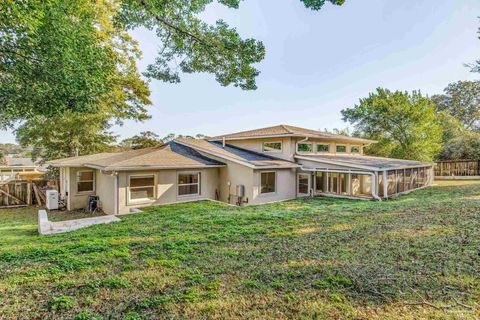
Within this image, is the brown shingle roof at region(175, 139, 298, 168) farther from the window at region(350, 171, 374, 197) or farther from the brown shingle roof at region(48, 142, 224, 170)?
the window at region(350, 171, 374, 197)

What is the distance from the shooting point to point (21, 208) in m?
15.2

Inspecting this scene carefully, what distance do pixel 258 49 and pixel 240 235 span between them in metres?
4.66

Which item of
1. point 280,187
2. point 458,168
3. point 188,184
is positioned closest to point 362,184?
point 280,187

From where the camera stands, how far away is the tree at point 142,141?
26.4 metres

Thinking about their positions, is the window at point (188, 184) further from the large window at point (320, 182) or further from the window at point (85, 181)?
the large window at point (320, 182)

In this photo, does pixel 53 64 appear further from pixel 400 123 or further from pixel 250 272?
pixel 400 123

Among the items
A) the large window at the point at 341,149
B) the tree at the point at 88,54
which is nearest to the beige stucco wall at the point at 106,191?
the tree at the point at 88,54

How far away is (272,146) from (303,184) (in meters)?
3.14

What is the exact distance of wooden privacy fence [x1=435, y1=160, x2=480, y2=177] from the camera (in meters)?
25.5

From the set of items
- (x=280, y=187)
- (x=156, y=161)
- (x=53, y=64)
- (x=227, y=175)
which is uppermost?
(x=53, y=64)

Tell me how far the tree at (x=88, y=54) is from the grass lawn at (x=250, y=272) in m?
3.70

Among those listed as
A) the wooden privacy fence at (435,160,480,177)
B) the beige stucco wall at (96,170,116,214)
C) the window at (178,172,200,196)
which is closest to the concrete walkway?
the beige stucco wall at (96,170,116,214)

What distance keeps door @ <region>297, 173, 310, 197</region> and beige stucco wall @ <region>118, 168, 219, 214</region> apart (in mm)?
4994

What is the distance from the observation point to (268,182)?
14914 millimetres
